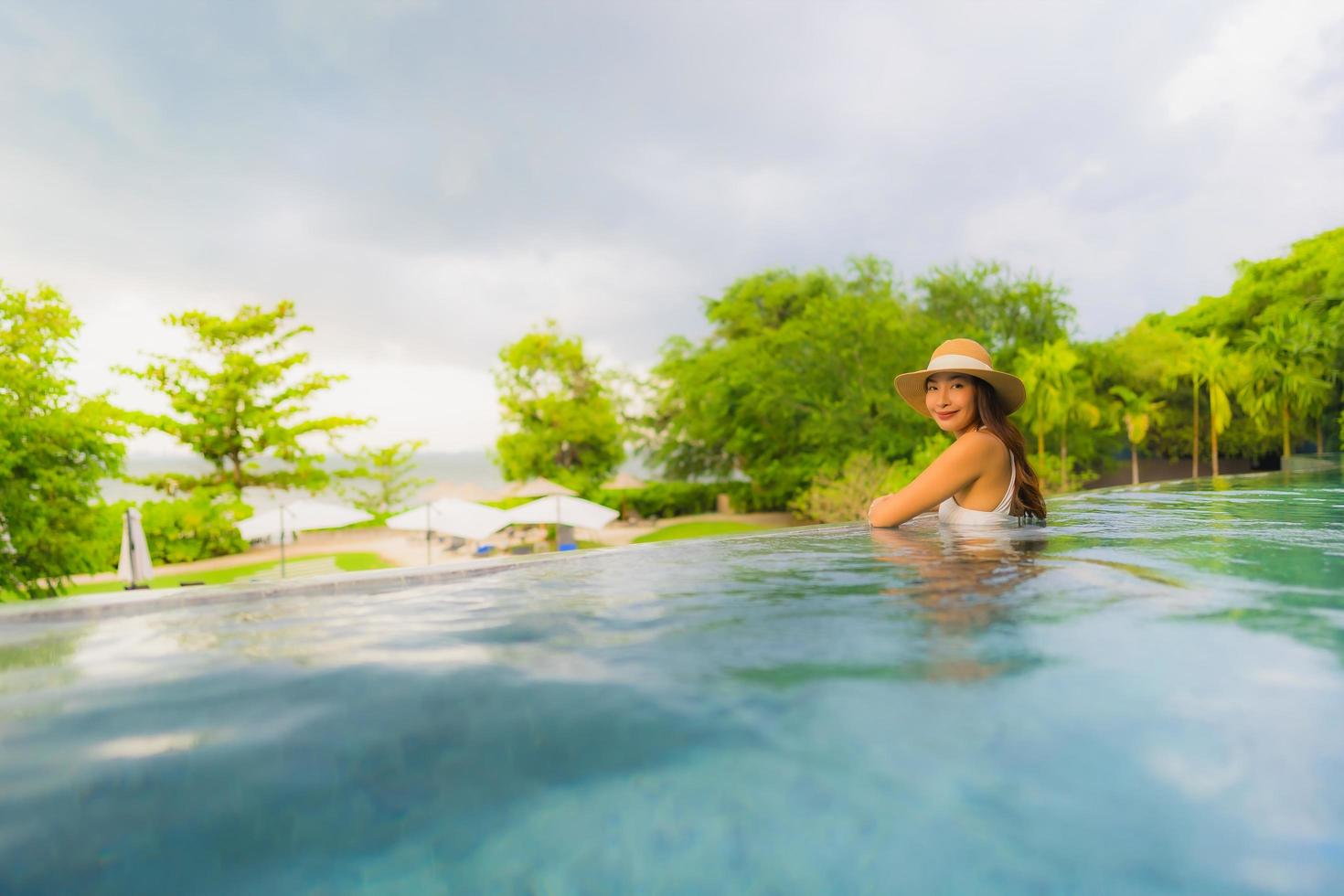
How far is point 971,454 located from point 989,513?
416mm

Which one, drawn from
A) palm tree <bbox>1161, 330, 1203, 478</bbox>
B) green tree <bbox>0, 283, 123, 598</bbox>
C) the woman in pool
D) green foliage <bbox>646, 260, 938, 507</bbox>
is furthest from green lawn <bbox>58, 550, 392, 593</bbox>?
palm tree <bbox>1161, 330, 1203, 478</bbox>

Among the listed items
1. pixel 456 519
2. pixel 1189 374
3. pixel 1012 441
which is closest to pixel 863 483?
pixel 456 519

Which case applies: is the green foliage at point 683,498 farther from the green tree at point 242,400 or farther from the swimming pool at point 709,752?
the swimming pool at point 709,752

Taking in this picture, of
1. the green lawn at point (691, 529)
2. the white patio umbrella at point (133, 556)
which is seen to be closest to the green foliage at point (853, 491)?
the green lawn at point (691, 529)

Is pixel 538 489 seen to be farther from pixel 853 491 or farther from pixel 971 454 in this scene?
pixel 971 454

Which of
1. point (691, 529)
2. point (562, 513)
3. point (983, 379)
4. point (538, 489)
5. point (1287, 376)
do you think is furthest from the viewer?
point (691, 529)

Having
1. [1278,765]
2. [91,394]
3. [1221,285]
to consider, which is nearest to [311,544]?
[91,394]

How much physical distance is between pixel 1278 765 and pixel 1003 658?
50cm

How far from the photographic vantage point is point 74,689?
170cm

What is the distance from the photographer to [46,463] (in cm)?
1286

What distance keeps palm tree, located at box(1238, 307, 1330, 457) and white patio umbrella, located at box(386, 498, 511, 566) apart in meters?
30.5

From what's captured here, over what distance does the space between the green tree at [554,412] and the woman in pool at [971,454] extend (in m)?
30.7

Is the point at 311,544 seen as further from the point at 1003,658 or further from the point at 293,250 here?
the point at 1003,658

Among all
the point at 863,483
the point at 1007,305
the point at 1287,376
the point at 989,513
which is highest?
the point at 1007,305
